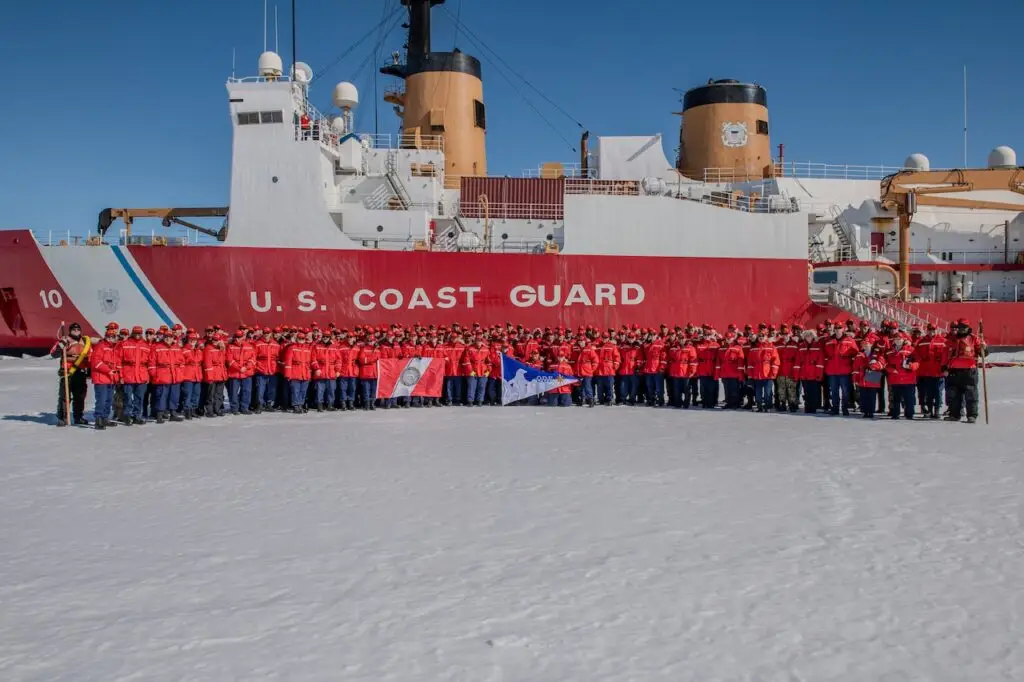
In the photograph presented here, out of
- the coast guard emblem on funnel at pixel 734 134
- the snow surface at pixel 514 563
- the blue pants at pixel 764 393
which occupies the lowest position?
the snow surface at pixel 514 563

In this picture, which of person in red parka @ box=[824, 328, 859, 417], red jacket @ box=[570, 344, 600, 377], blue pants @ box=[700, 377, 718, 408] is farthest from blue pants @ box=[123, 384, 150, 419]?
person in red parka @ box=[824, 328, 859, 417]

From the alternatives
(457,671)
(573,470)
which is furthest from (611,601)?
(573,470)

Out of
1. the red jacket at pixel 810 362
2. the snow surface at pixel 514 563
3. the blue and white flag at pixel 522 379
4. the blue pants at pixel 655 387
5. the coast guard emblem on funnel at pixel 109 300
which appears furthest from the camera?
the coast guard emblem on funnel at pixel 109 300

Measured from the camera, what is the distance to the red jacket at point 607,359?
1290 centimetres

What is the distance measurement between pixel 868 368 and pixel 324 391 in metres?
7.81

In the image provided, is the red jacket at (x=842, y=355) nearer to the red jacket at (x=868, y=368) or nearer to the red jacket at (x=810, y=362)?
the red jacket at (x=868, y=368)

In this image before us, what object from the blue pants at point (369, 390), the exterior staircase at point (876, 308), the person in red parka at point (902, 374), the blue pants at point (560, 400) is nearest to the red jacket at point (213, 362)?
the blue pants at point (369, 390)

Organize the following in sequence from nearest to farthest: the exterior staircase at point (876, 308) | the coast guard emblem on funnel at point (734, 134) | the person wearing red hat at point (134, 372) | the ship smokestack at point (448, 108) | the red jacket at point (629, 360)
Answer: the person wearing red hat at point (134, 372), the red jacket at point (629, 360), the exterior staircase at point (876, 308), the ship smokestack at point (448, 108), the coast guard emblem on funnel at point (734, 134)

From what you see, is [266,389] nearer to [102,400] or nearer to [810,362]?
[102,400]

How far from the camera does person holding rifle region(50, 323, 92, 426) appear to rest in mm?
10148

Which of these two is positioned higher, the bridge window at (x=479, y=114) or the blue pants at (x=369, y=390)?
the bridge window at (x=479, y=114)

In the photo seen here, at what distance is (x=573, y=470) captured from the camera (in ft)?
23.3

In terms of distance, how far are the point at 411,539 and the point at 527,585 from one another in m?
1.07

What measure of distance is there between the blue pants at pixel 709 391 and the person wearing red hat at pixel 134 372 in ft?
26.6
